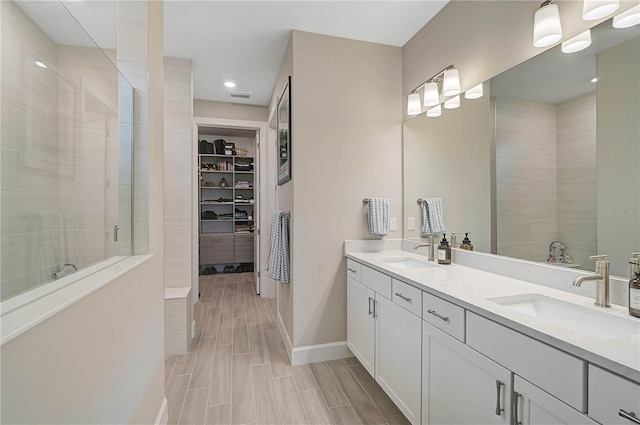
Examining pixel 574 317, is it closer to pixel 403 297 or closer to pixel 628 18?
pixel 403 297

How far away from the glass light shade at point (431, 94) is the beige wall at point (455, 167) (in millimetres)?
122

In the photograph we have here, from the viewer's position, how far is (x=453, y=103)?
2.08m

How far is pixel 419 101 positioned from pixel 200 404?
8.85 feet

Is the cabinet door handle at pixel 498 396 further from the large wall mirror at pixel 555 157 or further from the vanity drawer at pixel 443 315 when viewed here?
the large wall mirror at pixel 555 157

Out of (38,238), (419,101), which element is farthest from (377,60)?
(38,238)

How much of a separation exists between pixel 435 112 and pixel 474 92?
0.38 meters

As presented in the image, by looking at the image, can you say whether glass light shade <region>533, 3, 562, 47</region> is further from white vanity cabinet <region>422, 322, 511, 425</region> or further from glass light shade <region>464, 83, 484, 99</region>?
white vanity cabinet <region>422, 322, 511, 425</region>

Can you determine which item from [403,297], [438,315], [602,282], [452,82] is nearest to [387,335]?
[403,297]

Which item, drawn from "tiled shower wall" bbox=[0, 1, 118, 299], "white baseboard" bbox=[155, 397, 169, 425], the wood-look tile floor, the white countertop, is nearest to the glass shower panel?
"tiled shower wall" bbox=[0, 1, 118, 299]

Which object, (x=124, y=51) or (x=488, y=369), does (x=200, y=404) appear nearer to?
(x=488, y=369)

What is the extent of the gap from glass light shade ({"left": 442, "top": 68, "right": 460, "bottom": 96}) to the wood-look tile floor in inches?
83.5

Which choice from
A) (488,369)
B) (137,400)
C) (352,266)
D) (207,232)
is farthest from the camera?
(207,232)

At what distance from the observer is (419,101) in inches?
94.3

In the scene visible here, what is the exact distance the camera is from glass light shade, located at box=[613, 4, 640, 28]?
1120 mm
